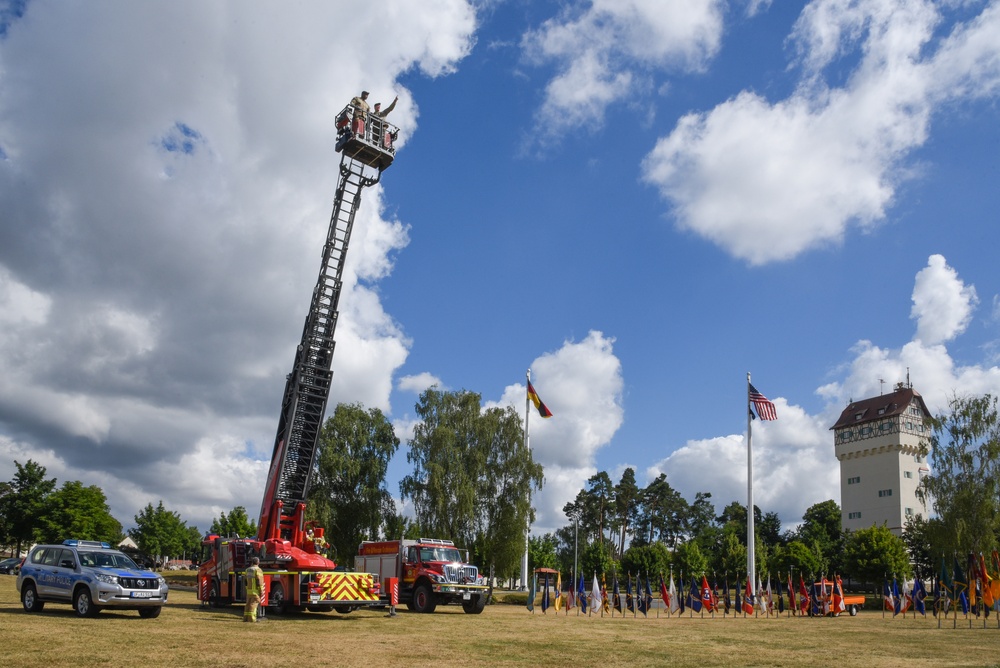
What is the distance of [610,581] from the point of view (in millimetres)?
88312

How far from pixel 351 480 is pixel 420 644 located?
35.1 metres

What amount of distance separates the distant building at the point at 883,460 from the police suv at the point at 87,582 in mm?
78607

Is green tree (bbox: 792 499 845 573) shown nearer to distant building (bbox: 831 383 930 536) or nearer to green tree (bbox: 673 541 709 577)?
distant building (bbox: 831 383 930 536)

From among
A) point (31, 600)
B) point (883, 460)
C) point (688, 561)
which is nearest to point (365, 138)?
point (31, 600)

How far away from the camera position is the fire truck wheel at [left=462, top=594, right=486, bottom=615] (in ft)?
95.7

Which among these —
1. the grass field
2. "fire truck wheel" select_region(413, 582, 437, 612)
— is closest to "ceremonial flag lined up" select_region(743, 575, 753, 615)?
the grass field

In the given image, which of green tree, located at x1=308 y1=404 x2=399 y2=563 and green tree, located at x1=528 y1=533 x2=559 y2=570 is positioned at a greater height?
green tree, located at x1=308 y1=404 x2=399 y2=563

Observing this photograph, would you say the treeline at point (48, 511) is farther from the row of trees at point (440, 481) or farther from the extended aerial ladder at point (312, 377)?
the extended aerial ladder at point (312, 377)

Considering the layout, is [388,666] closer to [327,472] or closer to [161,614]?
[161,614]

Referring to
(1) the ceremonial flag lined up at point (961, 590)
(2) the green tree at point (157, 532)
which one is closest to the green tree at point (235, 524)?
(2) the green tree at point (157, 532)

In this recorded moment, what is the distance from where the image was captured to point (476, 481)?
47.2m

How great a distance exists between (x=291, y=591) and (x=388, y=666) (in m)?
12.1

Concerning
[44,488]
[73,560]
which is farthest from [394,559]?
[44,488]

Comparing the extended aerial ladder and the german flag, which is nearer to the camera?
the extended aerial ladder
